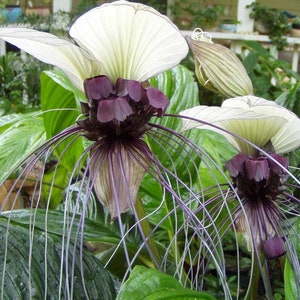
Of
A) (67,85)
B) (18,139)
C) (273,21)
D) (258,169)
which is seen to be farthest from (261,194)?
(273,21)

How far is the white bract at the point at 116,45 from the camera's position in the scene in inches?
14.9

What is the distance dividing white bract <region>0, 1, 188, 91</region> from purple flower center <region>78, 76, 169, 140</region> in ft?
0.04

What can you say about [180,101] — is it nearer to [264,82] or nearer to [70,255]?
[70,255]

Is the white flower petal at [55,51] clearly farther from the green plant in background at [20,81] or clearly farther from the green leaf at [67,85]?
the green plant in background at [20,81]

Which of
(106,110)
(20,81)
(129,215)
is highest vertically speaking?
(106,110)

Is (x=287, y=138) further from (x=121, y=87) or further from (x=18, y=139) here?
(x=18, y=139)

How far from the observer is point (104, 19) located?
386 mm

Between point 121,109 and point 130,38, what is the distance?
1.8 inches

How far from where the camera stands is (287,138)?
464mm

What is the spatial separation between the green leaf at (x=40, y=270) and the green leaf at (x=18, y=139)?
0.30 m

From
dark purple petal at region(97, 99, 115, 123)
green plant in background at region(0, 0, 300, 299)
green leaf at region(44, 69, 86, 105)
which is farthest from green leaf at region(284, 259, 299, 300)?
green leaf at region(44, 69, 86, 105)

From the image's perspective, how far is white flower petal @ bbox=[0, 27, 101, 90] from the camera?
35 cm

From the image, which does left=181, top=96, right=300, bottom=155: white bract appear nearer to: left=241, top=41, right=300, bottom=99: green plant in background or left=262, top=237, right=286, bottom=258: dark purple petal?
left=262, top=237, right=286, bottom=258: dark purple petal

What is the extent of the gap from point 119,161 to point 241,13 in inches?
138
